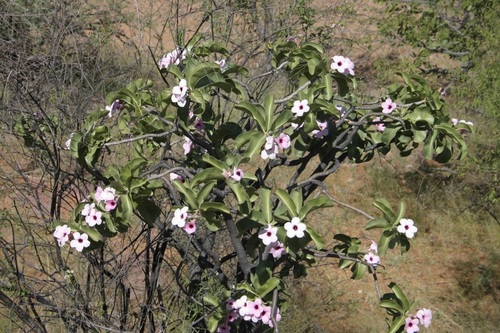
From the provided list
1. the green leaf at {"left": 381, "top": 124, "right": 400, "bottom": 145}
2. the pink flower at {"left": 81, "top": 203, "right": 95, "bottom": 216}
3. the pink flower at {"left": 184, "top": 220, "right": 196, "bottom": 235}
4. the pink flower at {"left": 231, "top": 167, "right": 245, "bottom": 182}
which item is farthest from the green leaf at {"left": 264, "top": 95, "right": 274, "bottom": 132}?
the pink flower at {"left": 81, "top": 203, "right": 95, "bottom": 216}

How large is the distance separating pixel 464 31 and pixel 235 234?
338 centimetres

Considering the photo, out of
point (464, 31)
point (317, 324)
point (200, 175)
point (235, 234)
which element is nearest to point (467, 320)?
point (317, 324)

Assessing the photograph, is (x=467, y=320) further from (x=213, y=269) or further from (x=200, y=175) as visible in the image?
(x=200, y=175)

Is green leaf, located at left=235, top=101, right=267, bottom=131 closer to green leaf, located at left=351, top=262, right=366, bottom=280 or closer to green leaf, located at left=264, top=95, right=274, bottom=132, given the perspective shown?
green leaf, located at left=264, top=95, right=274, bottom=132

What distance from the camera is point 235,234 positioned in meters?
2.58

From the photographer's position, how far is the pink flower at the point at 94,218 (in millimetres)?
2348

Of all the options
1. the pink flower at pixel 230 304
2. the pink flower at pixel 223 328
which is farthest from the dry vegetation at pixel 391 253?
the pink flower at pixel 230 304

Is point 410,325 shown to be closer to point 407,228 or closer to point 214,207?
point 407,228

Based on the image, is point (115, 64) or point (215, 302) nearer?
point (215, 302)

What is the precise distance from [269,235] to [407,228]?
1.45 feet

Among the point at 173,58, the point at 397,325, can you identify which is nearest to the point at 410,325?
the point at 397,325

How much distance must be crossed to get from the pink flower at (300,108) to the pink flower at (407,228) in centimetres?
46

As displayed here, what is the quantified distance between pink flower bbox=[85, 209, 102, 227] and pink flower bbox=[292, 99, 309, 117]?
0.68 metres

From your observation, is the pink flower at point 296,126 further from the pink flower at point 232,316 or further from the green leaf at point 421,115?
the pink flower at point 232,316
